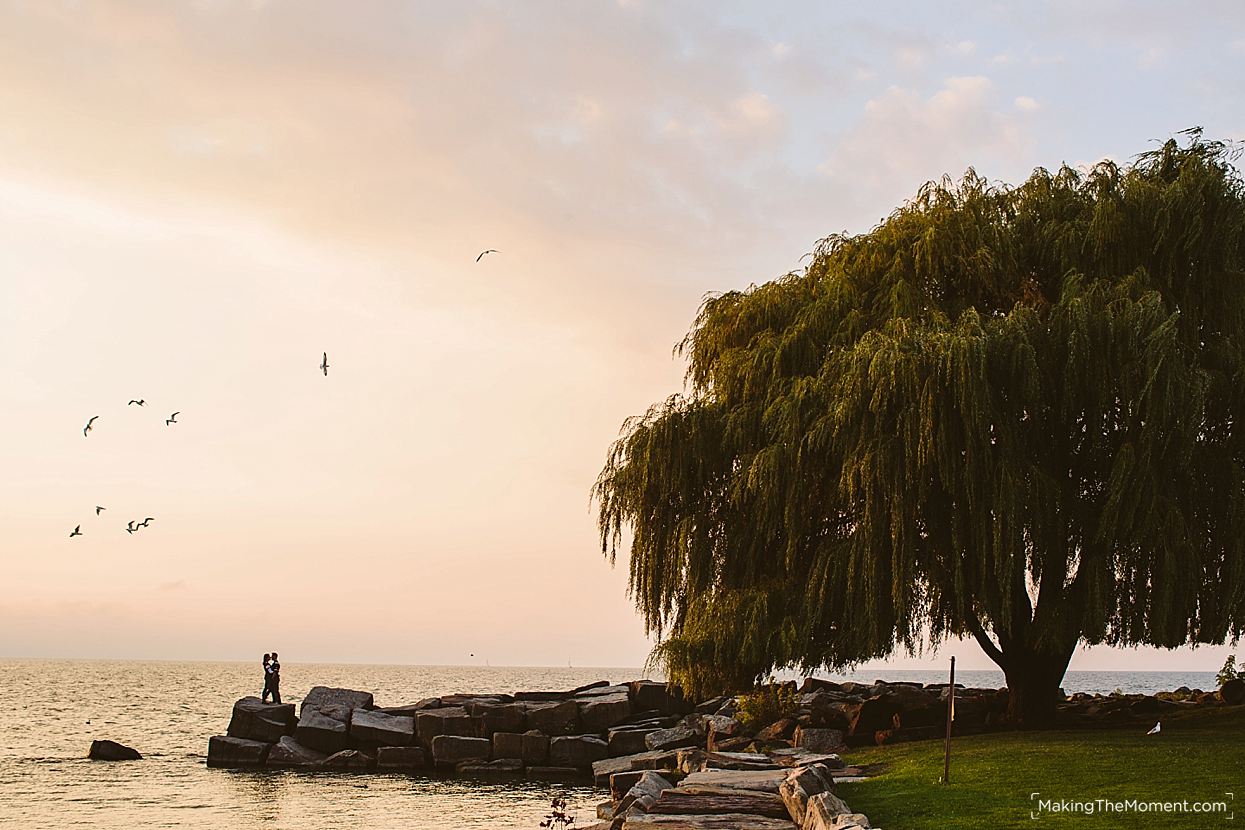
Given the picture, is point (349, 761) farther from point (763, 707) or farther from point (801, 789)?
point (801, 789)

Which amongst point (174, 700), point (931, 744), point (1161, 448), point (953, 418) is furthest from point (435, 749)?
point (174, 700)

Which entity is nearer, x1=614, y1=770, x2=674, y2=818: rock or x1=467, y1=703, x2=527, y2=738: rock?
x1=614, y1=770, x2=674, y2=818: rock

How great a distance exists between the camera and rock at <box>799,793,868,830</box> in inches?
504

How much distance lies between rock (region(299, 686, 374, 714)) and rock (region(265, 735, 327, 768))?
197cm

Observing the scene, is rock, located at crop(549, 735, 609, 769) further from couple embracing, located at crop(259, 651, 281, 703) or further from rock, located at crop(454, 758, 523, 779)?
couple embracing, located at crop(259, 651, 281, 703)

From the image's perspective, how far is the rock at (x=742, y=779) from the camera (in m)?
16.8

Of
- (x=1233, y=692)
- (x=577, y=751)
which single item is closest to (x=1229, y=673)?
(x=1233, y=692)

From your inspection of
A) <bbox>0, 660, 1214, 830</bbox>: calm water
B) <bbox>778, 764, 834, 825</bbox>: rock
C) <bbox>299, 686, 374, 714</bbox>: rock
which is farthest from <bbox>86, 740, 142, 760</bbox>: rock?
<bbox>778, 764, 834, 825</bbox>: rock

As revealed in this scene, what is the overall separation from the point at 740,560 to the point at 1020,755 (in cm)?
747

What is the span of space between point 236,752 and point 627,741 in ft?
38.0

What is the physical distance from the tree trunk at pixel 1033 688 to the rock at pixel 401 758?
1650 centimetres

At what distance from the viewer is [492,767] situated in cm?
3180

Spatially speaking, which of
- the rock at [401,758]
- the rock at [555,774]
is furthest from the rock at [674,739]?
the rock at [401,758]

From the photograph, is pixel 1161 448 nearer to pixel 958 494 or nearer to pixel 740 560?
pixel 958 494
